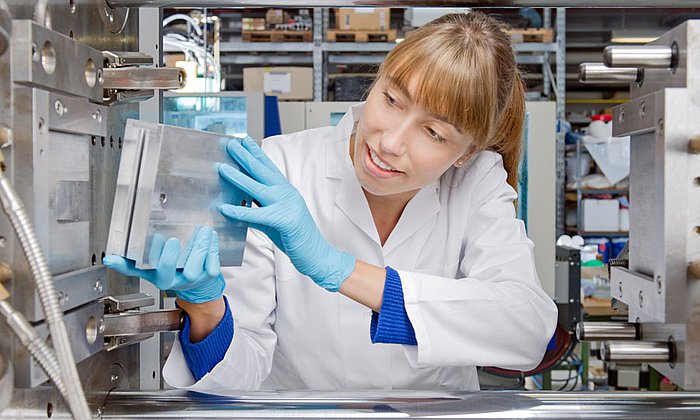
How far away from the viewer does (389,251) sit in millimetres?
1227

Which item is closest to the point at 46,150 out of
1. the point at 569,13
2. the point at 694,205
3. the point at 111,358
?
the point at 111,358

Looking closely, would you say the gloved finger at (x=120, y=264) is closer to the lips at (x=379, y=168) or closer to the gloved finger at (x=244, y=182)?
the gloved finger at (x=244, y=182)

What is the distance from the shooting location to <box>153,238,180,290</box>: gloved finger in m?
0.69

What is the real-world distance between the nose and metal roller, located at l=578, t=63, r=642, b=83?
12.5 inches

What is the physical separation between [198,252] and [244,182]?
0.33ft

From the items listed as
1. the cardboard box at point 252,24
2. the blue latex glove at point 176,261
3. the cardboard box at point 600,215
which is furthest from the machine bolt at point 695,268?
the cardboard box at point 252,24

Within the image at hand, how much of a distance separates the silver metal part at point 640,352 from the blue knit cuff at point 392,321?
12.7 inches

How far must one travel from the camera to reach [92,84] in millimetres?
648

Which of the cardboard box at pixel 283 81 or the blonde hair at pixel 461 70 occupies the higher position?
the cardboard box at pixel 283 81

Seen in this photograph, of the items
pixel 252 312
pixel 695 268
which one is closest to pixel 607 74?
pixel 695 268

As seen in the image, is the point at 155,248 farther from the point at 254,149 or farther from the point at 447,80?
the point at 447,80

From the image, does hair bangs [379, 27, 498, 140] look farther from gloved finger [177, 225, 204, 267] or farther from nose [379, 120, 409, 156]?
gloved finger [177, 225, 204, 267]

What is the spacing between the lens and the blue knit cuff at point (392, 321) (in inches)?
37.4

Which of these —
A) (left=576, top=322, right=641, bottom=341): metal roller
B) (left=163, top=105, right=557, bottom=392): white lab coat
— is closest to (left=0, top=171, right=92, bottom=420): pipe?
(left=576, top=322, right=641, bottom=341): metal roller
